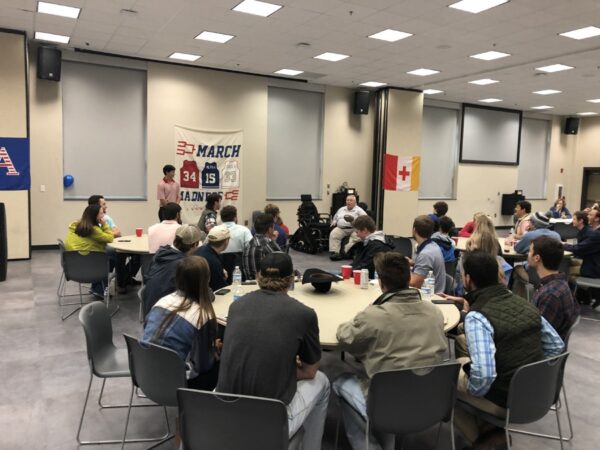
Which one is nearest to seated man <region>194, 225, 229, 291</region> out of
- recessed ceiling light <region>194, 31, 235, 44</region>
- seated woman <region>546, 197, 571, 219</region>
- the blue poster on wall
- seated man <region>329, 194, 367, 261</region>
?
recessed ceiling light <region>194, 31, 235, 44</region>

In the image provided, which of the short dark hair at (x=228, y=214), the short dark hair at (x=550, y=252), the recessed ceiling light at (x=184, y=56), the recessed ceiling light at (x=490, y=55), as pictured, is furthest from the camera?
the recessed ceiling light at (x=184, y=56)

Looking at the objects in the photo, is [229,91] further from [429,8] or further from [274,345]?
[274,345]

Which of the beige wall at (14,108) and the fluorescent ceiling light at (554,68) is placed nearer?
the beige wall at (14,108)

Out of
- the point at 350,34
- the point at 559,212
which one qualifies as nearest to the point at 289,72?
the point at 350,34

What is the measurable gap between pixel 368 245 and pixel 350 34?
4.32 meters

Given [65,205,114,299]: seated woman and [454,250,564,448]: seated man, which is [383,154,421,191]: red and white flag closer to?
[65,205,114,299]: seated woman

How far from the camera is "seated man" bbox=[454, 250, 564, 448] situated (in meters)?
2.33

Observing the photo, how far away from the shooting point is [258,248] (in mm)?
4297

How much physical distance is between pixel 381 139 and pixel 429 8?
584 cm

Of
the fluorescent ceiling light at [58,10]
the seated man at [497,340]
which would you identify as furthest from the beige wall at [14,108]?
the seated man at [497,340]

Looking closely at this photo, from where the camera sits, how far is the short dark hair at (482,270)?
2.54 metres

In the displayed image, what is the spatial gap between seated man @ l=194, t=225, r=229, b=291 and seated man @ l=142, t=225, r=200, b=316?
0.28 feet

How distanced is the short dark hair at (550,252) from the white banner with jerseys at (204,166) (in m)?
7.81

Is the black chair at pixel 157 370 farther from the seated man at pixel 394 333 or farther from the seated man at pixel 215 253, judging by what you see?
the seated man at pixel 215 253
